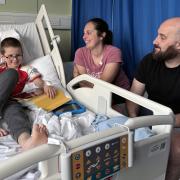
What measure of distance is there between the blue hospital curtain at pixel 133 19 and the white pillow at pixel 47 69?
2.31ft

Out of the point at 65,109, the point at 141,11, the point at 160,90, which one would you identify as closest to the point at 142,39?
the point at 141,11

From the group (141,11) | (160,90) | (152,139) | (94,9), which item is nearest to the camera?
(152,139)

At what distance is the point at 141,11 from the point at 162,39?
0.60 metres

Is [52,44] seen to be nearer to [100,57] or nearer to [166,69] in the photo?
[100,57]

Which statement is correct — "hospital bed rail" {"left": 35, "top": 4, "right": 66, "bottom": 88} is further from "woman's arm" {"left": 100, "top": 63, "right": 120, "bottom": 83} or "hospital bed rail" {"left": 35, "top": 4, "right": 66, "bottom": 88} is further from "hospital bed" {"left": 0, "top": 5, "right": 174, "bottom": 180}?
"hospital bed" {"left": 0, "top": 5, "right": 174, "bottom": 180}

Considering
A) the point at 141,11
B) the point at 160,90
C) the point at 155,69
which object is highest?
the point at 141,11

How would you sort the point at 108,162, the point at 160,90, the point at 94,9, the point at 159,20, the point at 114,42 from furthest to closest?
the point at 94,9, the point at 114,42, the point at 159,20, the point at 160,90, the point at 108,162

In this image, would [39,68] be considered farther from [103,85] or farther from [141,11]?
[141,11]

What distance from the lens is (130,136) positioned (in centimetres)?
113

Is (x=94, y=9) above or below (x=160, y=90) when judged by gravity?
above

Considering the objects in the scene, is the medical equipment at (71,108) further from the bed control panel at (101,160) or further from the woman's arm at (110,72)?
the bed control panel at (101,160)

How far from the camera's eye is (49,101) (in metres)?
1.89

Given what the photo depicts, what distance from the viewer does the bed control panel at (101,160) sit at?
0.98 meters

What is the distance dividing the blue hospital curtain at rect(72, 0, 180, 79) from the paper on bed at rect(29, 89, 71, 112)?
0.86m
